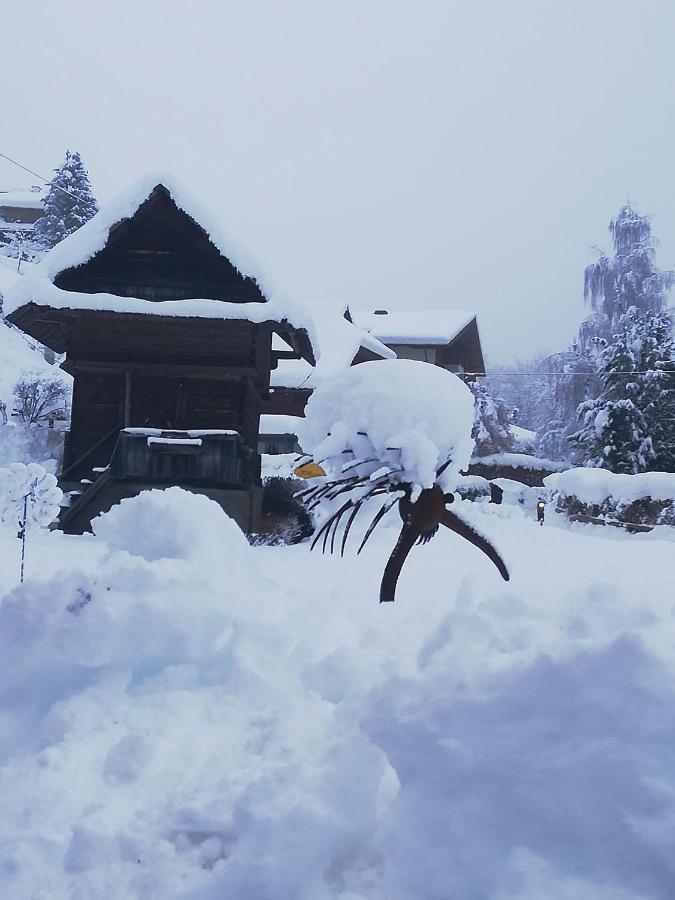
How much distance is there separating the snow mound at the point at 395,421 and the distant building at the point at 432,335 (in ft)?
85.6

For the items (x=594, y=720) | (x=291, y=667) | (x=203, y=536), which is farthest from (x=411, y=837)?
(x=203, y=536)

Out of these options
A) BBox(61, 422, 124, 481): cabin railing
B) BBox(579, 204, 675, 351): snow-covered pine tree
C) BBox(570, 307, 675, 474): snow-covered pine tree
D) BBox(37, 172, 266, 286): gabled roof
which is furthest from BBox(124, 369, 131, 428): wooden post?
BBox(579, 204, 675, 351): snow-covered pine tree

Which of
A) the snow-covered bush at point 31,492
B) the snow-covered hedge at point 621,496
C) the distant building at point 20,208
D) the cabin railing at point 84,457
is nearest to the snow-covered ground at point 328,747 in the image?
the snow-covered bush at point 31,492

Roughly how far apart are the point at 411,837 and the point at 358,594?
4248mm

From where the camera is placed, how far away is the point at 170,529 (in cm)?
509

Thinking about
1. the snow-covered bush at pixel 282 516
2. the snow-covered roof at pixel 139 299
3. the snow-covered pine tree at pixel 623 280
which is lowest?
the snow-covered bush at pixel 282 516

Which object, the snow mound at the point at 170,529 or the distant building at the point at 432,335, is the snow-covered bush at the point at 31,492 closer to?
the snow mound at the point at 170,529

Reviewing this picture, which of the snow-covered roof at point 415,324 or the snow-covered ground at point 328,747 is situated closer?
the snow-covered ground at point 328,747

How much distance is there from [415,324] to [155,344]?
2247cm

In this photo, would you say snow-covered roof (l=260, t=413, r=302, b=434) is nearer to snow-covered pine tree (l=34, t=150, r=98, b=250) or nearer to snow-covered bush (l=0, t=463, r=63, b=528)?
snow-covered bush (l=0, t=463, r=63, b=528)

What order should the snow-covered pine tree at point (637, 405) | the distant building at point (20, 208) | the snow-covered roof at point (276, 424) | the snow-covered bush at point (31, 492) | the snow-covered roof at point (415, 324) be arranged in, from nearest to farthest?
1. the snow-covered bush at point (31, 492)
2. the snow-covered roof at point (276, 424)
3. the snow-covered pine tree at point (637, 405)
4. the snow-covered roof at point (415, 324)
5. the distant building at point (20, 208)

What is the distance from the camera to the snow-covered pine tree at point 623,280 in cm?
3369

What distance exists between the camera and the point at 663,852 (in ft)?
7.09

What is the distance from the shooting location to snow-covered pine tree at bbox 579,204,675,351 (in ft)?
111
